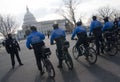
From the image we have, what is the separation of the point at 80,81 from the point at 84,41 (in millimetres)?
3166

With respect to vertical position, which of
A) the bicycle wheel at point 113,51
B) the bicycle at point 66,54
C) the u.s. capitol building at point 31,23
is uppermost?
the bicycle at point 66,54

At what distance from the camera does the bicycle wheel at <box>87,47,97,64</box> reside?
1077 centimetres

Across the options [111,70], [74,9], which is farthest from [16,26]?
[111,70]

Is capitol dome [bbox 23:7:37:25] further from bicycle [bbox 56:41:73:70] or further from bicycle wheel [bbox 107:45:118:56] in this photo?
bicycle [bbox 56:41:73:70]

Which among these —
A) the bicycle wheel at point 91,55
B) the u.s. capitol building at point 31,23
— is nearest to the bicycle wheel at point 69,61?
the bicycle wheel at point 91,55

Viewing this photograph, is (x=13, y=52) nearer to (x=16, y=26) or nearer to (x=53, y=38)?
(x=53, y=38)

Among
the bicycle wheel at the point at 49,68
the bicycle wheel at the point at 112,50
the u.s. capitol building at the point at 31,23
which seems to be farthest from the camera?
the u.s. capitol building at the point at 31,23

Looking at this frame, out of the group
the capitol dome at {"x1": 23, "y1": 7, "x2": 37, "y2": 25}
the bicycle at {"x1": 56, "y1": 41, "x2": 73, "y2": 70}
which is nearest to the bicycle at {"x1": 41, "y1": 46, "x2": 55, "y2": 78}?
the bicycle at {"x1": 56, "y1": 41, "x2": 73, "y2": 70}

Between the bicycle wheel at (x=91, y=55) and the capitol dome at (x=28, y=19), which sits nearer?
the bicycle wheel at (x=91, y=55)

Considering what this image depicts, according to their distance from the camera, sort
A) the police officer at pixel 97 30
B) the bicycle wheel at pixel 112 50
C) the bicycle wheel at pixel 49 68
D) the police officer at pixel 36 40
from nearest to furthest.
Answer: the bicycle wheel at pixel 49 68
the police officer at pixel 36 40
the bicycle wheel at pixel 112 50
the police officer at pixel 97 30

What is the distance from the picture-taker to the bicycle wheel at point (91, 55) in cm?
1077

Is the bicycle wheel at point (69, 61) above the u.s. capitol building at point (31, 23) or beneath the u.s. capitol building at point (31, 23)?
above

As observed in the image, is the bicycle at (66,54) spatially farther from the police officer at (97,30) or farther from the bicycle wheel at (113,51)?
the police officer at (97,30)

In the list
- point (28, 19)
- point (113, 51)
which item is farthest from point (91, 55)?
point (28, 19)
